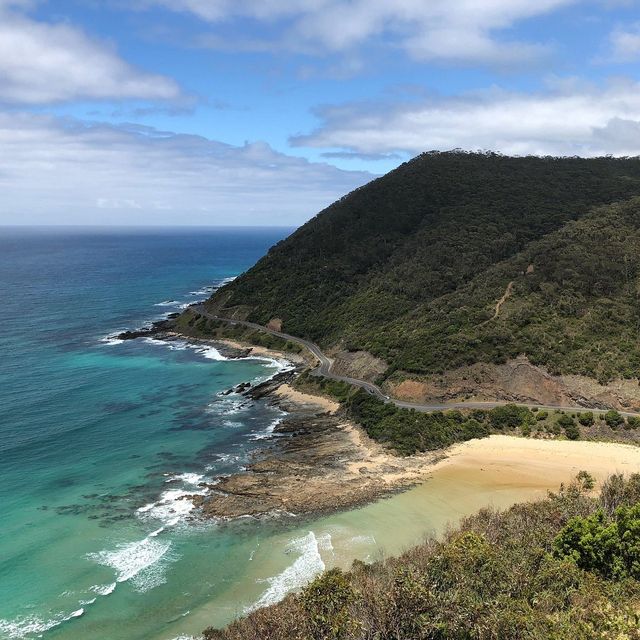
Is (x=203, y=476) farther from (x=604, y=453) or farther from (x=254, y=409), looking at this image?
(x=604, y=453)

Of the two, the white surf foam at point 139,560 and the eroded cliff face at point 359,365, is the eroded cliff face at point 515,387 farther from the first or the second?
the white surf foam at point 139,560

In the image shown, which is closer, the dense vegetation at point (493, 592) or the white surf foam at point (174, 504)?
the dense vegetation at point (493, 592)

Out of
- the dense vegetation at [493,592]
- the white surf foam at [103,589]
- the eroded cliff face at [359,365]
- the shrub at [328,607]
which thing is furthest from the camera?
the eroded cliff face at [359,365]

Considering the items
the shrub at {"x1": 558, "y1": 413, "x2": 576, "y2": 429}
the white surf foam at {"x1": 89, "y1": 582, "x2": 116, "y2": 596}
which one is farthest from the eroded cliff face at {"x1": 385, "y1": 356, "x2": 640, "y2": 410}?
the white surf foam at {"x1": 89, "y1": 582, "x2": 116, "y2": 596}

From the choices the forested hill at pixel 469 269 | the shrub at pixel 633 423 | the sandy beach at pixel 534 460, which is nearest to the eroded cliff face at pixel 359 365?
the forested hill at pixel 469 269

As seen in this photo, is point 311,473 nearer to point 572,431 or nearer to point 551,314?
point 572,431

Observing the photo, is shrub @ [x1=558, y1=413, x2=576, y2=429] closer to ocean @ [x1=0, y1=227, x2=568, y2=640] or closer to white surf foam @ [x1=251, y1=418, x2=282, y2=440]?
ocean @ [x1=0, y1=227, x2=568, y2=640]

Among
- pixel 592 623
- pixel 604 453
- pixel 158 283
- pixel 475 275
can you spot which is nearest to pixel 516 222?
pixel 475 275
